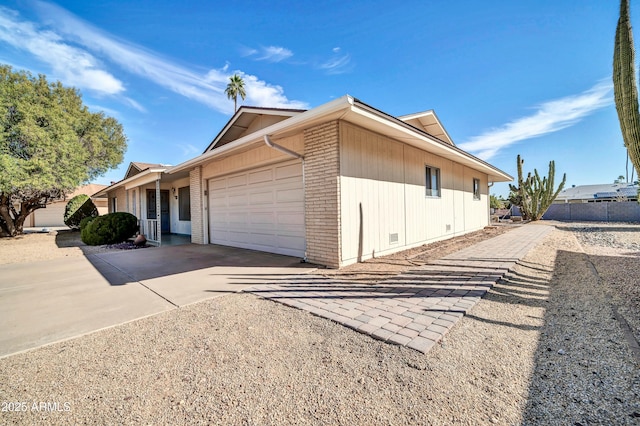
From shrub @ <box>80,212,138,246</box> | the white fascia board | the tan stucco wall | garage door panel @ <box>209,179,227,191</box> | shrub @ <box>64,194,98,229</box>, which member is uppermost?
the white fascia board

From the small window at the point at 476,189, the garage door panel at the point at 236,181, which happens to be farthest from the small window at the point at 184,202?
the small window at the point at 476,189

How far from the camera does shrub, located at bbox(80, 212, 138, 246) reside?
11.1 meters

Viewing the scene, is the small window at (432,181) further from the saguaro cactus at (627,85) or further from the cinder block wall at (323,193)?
the saguaro cactus at (627,85)

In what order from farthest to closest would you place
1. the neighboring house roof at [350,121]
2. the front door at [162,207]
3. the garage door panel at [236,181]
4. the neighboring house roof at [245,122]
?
the front door at [162,207], the garage door panel at [236,181], the neighboring house roof at [245,122], the neighboring house roof at [350,121]

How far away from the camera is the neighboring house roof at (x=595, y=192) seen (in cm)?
3189

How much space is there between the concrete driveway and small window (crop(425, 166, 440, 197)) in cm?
534

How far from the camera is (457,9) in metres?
6.74

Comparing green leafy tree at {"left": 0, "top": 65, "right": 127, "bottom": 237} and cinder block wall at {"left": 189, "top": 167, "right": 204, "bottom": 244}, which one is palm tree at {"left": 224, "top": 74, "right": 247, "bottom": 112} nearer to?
green leafy tree at {"left": 0, "top": 65, "right": 127, "bottom": 237}

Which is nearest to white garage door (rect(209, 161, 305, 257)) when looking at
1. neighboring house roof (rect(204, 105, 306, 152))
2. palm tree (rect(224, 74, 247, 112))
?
neighboring house roof (rect(204, 105, 306, 152))

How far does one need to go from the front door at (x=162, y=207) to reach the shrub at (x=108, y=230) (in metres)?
2.87

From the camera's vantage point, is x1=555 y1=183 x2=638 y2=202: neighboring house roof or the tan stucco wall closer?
the tan stucco wall

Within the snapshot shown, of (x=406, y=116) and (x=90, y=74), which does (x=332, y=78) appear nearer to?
(x=406, y=116)

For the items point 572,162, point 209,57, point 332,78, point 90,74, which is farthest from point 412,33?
point 572,162

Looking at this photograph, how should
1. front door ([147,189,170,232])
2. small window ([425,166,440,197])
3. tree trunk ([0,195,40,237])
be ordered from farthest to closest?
1. front door ([147,189,170,232])
2. tree trunk ([0,195,40,237])
3. small window ([425,166,440,197])
